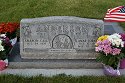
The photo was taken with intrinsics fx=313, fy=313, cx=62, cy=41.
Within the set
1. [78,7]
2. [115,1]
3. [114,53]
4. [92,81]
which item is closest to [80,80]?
[92,81]

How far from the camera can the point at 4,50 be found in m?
6.56

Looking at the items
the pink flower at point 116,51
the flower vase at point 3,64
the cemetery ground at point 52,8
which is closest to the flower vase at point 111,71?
the pink flower at point 116,51

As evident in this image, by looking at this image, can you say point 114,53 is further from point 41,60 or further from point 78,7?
point 78,7

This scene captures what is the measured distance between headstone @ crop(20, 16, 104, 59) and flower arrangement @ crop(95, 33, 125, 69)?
0.46 m

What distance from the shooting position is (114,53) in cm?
609

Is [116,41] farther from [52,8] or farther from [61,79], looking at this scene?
[52,8]

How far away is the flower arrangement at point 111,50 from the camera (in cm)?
613

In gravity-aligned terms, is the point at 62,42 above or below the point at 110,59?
above

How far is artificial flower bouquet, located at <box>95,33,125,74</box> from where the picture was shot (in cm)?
613

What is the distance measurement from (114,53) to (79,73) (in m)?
0.89

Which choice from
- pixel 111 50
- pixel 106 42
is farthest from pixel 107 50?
pixel 106 42

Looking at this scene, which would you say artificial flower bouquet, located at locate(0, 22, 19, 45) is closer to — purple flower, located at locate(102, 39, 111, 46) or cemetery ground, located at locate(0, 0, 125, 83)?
purple flower, located at locate(102, 39, 111, 46)

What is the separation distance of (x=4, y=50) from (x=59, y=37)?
119 cm

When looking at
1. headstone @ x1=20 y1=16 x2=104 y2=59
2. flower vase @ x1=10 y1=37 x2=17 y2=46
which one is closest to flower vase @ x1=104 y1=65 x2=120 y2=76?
headstone @ x1=20 y1=16 x2=104 y2=59
